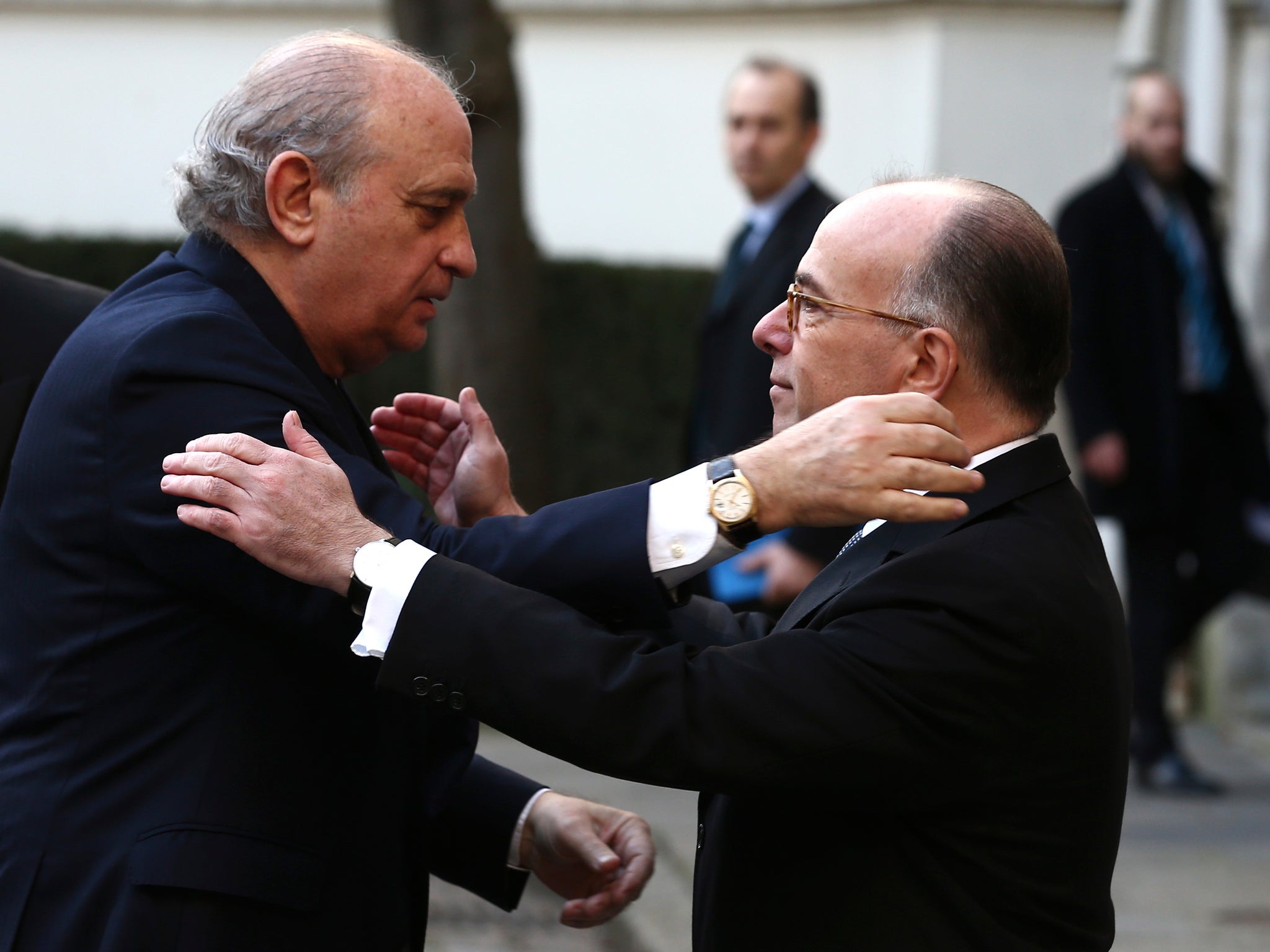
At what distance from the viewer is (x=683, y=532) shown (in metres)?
1.92

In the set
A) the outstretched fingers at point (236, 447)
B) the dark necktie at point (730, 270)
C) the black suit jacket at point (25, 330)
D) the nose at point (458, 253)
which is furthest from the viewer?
the dark necktie at point (730, 270)

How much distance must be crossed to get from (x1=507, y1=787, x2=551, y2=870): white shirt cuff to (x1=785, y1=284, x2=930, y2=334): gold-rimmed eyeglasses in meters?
0.90

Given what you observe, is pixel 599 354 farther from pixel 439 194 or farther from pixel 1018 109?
pixel 439 194

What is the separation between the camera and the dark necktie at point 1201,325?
6.30 m

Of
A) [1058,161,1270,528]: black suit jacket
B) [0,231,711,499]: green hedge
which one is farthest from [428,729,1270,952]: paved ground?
[0,231,711,499]: green hedge

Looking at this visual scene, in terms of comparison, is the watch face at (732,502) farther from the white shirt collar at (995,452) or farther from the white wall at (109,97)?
the white wall at (109,97)

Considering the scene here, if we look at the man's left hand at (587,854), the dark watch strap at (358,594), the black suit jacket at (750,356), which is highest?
the dark watch strap at (358,594)

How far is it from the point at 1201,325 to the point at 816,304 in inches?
178

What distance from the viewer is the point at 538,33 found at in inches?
393

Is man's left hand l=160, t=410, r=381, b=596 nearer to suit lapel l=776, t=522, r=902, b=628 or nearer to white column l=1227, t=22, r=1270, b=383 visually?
suit lapel l=776, t=522, r=902, b=628

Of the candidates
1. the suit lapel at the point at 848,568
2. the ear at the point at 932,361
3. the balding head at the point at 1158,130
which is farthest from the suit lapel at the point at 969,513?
the balding head at the point at 1158,130

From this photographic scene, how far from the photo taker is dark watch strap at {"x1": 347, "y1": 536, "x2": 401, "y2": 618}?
1.90m

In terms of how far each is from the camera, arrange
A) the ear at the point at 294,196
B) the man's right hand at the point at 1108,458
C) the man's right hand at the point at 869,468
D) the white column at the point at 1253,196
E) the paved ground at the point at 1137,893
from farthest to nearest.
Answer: the white column at the point at 1253,196
the man's right hand at the point at 1108,458
the paved ground at the point at 1137,893
the ear at the point at 294,196
the man's right hand at the point at 869,468

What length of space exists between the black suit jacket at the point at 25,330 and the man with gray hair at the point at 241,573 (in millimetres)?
580
